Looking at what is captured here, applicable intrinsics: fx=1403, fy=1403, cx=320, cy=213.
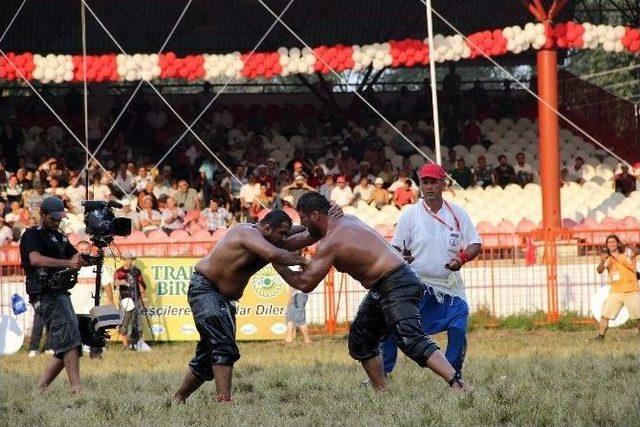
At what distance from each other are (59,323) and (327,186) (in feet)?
45.8

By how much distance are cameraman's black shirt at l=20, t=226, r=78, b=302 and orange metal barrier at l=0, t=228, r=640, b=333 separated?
7.60 meters

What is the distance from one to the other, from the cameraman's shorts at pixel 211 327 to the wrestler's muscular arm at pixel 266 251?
550mm

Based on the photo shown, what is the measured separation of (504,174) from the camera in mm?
26656

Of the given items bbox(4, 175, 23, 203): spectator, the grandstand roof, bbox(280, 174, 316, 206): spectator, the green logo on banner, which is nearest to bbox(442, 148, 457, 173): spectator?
bbox(280, 174, 316, 206): spectator

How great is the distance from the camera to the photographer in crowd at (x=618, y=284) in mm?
16922

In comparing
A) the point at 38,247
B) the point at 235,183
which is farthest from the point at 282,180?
the point at 38,247

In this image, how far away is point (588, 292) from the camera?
19.2 m

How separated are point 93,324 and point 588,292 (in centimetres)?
972

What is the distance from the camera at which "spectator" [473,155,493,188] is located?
1040 inches

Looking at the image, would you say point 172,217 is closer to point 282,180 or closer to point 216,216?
point 216,216

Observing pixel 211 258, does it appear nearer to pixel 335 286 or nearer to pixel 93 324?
pixel 93 324

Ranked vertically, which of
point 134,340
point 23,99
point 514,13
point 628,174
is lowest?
point 134,340

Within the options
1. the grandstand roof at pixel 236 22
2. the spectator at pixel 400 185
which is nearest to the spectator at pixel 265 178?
the spectator at pixel 400 185

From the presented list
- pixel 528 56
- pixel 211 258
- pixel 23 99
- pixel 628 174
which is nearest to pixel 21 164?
pixel 23 99
